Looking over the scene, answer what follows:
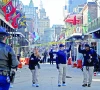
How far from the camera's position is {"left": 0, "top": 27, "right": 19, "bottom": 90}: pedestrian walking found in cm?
616

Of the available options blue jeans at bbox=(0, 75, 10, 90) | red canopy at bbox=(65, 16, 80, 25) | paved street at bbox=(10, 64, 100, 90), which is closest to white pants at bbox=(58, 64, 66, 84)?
paved street at bbox=(10, 64, 100, 90)

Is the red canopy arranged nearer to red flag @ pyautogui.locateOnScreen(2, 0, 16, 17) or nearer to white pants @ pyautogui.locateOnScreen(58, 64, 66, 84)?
red flag @ pyautogui.locateOnScreen(2, 0, 16, 17)

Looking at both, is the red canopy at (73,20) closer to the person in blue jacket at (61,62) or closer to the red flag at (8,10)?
the red flag at (8,10)

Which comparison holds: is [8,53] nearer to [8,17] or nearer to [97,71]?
[97,71]

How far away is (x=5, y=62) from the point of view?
6.32 metres

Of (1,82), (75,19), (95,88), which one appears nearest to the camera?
(1,82)

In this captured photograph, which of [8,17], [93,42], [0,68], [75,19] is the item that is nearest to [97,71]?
[8,17]

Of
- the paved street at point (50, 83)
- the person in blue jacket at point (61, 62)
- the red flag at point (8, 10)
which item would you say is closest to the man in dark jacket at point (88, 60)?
the paved street at point (50, 83)

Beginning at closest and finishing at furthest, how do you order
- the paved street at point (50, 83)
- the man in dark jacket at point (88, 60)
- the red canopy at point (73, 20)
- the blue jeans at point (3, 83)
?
the blue jeans at point (3, 83), the paved street at point (50, 83), the man in dark jacket at point (88, 60), the red canopy at point (73, 20)

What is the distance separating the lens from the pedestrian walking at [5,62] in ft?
20.2

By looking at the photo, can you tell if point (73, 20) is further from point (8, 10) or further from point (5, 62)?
point (5, 62)

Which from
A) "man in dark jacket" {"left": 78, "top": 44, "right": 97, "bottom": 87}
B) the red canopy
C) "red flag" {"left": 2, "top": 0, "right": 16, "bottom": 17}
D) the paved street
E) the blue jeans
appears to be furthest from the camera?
the red canopy

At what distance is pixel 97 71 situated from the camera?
24109 mm

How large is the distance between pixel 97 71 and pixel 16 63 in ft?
59.5
